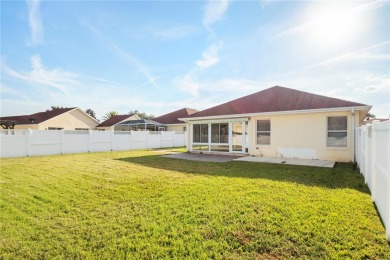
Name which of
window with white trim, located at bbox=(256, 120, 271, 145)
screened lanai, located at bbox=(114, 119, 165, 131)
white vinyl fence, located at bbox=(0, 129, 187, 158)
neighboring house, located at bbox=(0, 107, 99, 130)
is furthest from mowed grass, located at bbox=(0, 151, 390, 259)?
neighboring house, located at bbox=(0, 107, 99, 130)

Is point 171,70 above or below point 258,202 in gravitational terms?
above

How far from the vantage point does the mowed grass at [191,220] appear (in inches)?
130

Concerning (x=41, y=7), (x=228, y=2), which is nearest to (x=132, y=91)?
(x=41, y=7)

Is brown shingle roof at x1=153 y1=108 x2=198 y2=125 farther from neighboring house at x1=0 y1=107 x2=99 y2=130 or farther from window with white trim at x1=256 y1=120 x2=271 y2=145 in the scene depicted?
window with white trim at x1=256 y1=120 x2=271 y2=145

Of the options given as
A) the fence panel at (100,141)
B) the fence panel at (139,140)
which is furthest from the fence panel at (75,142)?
the fence panel at (139,140)

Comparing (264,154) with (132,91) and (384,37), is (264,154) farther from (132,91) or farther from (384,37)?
(132,91)

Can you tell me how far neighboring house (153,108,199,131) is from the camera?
32250mm

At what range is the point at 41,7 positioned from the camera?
36.5ft

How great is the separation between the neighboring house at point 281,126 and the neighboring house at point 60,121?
24218 millimetres

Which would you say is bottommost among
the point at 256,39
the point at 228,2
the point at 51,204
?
the point at 51,204

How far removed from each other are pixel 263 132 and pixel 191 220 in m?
11.9

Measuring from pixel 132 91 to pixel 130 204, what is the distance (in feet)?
90.1

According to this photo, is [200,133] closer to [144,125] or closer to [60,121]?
[144,125]

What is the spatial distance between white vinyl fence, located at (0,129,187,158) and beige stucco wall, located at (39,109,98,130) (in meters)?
16.1
